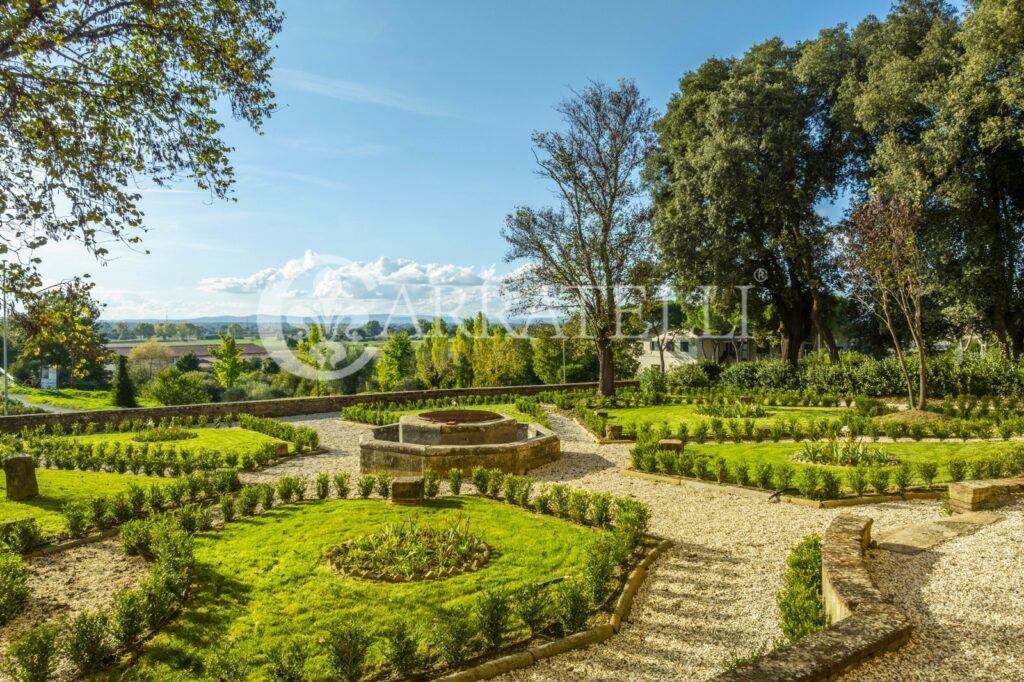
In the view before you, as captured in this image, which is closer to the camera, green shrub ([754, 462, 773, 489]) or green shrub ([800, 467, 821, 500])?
green shrub ([800, 467, 821, 500])

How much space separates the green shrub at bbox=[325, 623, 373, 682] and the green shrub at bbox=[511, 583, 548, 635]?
4.15 feet

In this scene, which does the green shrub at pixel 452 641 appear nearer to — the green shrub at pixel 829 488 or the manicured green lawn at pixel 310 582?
the manicured green lawn at pixel 310 582

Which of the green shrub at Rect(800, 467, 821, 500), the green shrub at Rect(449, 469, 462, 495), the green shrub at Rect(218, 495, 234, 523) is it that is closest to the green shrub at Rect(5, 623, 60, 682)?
the green shrub at Rect(218, 495, 234, 523)

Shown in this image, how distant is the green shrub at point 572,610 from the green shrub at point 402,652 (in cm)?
125

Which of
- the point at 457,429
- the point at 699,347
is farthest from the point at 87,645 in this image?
the point at 699,347

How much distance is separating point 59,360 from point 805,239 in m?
24.2

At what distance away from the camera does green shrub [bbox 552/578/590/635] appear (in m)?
5.02

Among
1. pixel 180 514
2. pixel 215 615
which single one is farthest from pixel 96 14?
pixel 215 615

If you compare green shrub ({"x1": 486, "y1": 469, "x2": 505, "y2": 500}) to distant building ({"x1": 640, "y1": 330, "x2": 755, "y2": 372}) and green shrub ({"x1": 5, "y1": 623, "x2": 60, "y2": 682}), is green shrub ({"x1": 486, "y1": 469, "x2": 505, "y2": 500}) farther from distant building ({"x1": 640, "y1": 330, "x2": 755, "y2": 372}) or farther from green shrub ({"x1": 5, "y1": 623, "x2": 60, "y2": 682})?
distant building ({"x1": 640, "y1": 330, "x2": 755, "y2": 372})

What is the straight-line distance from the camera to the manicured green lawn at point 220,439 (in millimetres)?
15969

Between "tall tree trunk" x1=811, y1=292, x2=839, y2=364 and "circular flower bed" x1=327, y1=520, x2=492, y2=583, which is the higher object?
"tall tree trunk" x1=811, y1=292, x2=839, y2=364

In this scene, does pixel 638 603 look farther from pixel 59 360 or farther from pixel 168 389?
pixel 168 389

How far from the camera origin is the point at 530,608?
497 cm

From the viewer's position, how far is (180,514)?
8.03 metres
